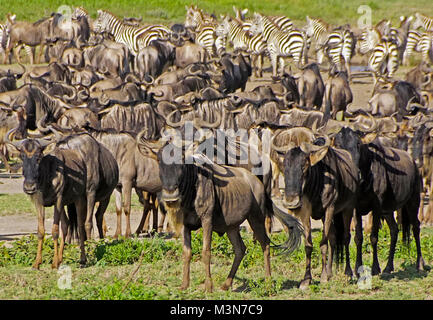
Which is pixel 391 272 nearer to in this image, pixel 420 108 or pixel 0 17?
pixel 420 108

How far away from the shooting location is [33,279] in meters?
9.48

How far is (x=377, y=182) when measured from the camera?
1006cm

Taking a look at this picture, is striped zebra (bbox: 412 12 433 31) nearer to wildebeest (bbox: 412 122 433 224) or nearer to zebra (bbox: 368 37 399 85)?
zebra (bbox: 368 37 399 85)

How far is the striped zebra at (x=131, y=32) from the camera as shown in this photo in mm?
35281

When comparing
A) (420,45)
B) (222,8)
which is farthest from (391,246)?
(222,8)

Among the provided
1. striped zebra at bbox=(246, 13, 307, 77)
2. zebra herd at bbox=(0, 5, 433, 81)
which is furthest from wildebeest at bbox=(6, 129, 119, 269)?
striped zebra at bbox=(246, 13, 307, 77)

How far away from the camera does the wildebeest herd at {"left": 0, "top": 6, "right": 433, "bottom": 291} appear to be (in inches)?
356

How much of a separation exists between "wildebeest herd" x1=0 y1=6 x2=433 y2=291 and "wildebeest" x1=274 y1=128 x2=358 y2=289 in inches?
→ 0.5

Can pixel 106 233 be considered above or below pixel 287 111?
below

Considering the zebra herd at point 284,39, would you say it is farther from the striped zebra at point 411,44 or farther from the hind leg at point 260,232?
the hind leg at point 260,232

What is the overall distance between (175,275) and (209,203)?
1.40 m
